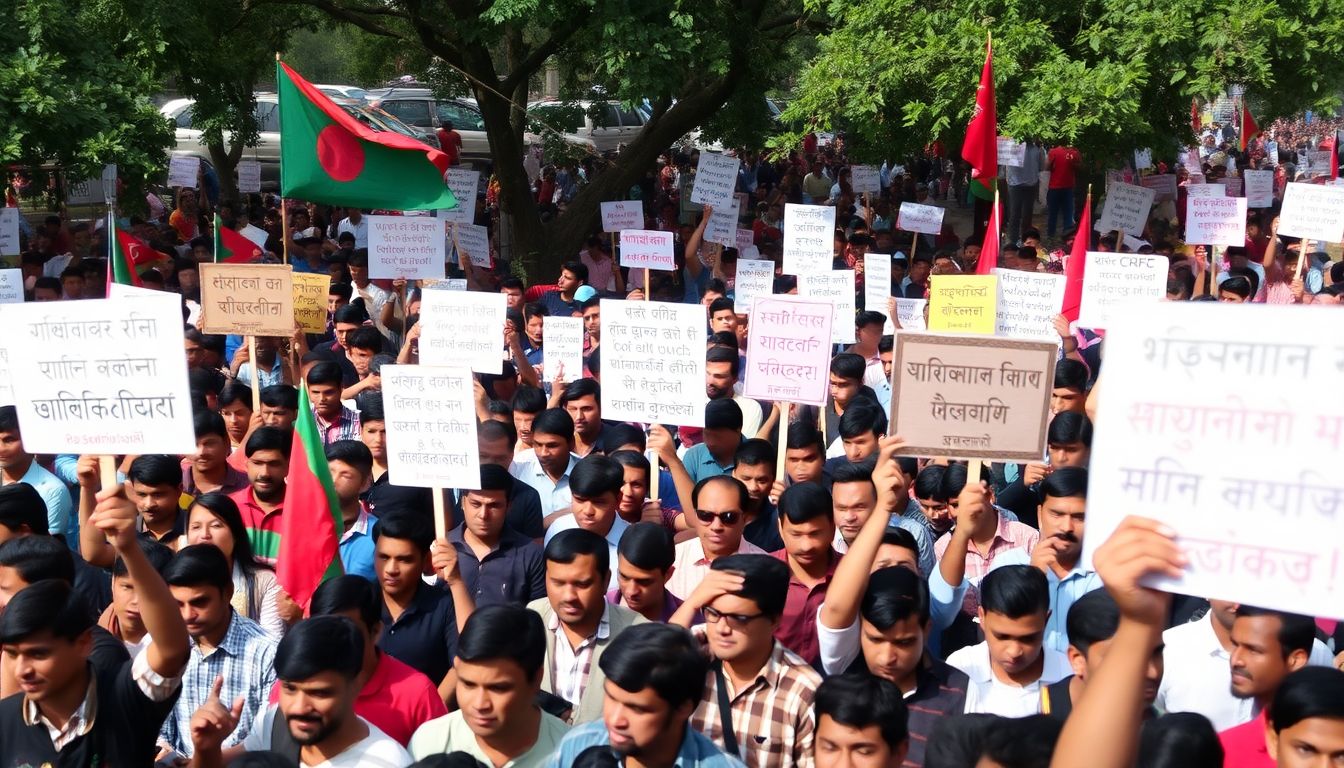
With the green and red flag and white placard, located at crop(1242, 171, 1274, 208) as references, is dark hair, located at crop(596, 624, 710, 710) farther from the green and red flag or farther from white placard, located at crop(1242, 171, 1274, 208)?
white placard, located at crop(1242, 171, 1274, 208)

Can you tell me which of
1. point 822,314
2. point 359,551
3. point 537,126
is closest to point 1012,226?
point 537,126

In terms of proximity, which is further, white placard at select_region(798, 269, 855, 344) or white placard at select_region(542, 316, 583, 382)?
white placard at select_region(798, 269, 855, 344)

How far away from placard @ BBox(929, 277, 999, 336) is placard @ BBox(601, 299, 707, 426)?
5.95 feet

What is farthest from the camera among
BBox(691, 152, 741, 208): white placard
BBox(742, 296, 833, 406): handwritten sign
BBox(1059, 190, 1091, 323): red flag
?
BBox(691, 152, 741, 208): white placard

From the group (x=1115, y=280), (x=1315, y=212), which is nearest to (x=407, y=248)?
(x=1115, y=280)

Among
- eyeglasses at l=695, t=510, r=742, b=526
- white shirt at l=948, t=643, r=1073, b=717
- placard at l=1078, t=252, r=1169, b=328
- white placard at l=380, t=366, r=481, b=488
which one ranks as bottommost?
white shirt at l=948, t=643, r=1073, b=717

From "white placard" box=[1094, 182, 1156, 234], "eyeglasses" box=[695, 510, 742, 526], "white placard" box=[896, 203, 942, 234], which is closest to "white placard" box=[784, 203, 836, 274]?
"white placard" box=[896, 203, 942, 234]

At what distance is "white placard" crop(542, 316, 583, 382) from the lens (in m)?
8.59

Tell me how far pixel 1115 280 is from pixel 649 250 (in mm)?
3515

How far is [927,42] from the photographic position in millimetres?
11578

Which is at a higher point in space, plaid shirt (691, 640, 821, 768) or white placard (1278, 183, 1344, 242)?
white placard (1278, 183, 1344, 242)

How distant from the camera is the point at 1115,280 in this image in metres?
8.97

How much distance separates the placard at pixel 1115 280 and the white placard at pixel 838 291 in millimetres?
1528

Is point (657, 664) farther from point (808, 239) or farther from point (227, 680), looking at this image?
point (808, 239)
